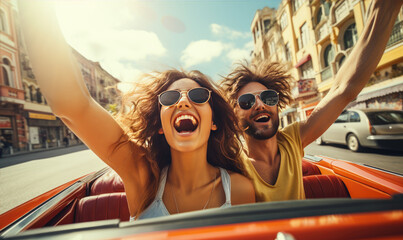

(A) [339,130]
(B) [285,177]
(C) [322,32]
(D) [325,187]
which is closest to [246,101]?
(B) [285,177]

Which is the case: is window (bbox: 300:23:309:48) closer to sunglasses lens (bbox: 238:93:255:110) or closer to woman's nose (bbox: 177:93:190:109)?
sunglasses lens (bbox: 238:93:255:110)

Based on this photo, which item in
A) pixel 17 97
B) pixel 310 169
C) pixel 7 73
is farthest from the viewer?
pixel 17 97

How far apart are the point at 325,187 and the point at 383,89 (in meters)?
13.3

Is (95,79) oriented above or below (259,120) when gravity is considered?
above

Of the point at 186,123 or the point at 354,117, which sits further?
the point at 354,117

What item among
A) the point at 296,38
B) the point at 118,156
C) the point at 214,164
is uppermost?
the point at 296,38

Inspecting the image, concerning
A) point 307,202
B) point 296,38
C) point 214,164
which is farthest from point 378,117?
point 296,38

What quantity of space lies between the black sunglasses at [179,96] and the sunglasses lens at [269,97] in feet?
2.62

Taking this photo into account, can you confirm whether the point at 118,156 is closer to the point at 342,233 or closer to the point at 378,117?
the point at 342,233

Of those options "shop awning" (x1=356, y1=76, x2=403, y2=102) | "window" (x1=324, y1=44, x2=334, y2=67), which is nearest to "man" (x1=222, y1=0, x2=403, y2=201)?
"shop awning" (x1=356, y1=76, x2=403, y2=102)

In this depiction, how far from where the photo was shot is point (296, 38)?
20.7 m

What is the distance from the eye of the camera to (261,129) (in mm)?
1956

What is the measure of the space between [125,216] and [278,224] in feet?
6.53

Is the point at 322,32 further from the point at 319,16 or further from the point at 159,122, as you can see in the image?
the point at 159,122
